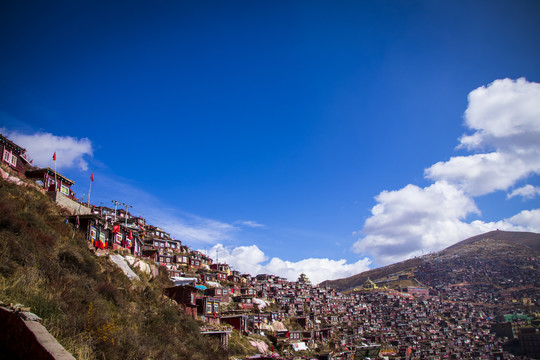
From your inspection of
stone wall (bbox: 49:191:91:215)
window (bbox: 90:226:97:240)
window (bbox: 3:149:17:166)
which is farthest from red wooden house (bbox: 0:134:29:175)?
window (bbox: 90:226:97:240)

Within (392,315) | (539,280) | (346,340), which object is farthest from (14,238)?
(539,280)

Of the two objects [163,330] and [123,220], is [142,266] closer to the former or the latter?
[163,330]

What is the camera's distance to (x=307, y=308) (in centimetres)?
9031

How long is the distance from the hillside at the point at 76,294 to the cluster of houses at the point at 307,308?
5602mm

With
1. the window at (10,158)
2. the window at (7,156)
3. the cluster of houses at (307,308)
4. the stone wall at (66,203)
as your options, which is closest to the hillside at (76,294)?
the stone wall at (66,203)

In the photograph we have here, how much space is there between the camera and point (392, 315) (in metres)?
118

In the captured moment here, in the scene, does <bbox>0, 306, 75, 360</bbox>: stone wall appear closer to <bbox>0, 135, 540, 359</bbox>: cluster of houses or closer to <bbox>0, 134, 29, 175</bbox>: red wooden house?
<bbox>0, 135, 540, 359</bbox>: cluster of houses

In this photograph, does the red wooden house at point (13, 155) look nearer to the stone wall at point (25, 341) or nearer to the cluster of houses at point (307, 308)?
the cluster of houses at point (307, 308)

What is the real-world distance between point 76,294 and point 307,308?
84.7 metres

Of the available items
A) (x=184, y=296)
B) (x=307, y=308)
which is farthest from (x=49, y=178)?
(x=307, y=308)

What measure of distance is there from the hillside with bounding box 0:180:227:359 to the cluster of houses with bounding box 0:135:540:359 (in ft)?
18.4

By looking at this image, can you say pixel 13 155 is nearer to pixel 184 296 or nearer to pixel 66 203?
pixel 66 203

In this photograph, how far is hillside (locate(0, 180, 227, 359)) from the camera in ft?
31.6

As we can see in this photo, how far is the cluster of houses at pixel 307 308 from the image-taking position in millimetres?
35719
